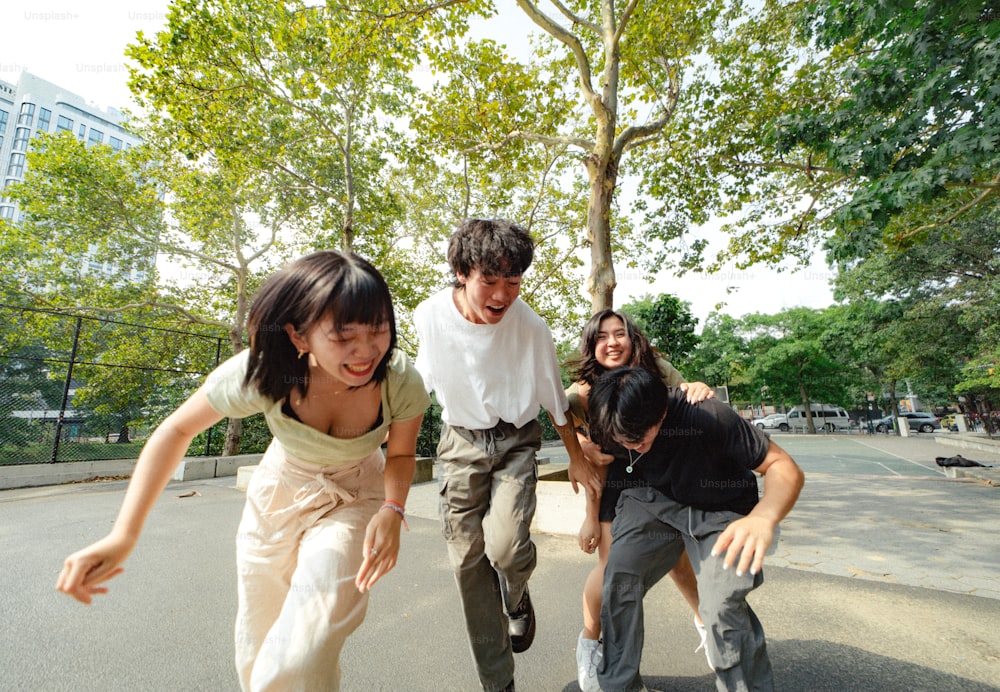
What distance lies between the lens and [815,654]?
2539 mm

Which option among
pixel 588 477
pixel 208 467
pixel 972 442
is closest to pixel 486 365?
pixel 588 477

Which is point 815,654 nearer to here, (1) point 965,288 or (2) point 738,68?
(2) point 738,68

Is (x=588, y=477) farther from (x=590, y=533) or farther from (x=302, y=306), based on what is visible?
(x=302, y=306)

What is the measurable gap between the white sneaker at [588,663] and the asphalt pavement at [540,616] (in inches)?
5.9

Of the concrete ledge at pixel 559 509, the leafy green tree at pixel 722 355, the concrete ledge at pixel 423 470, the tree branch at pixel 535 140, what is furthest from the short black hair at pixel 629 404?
the leafy green tree at pixel 722 355

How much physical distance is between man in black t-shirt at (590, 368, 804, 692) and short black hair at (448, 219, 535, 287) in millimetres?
710

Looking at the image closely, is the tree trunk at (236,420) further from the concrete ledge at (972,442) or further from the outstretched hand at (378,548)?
the concrete ledge at (972,442)

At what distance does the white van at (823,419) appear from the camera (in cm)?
3922

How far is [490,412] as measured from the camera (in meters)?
2.36

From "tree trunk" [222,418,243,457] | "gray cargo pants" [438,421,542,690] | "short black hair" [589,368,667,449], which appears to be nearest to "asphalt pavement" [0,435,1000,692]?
"gray cargo pants" [438,421,542,690]

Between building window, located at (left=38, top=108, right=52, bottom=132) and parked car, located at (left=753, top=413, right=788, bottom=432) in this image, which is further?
building window, located at (left=38, top=108, right=52, bottom=132)

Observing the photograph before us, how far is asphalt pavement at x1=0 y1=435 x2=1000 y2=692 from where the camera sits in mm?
2352

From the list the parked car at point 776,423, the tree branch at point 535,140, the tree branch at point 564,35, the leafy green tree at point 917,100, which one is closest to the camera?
the leafy green tree at point 917,100

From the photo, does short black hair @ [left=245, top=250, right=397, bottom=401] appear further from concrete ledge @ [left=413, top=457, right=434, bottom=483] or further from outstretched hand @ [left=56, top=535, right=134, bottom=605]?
concrete ledge @ [left=413, top=457, right=434, bottom=483]
